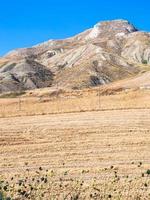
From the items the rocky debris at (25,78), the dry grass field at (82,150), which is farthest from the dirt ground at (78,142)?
the rocky debris at (25,78)

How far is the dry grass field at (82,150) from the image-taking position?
57.9 ft

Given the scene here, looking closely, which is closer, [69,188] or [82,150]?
[69,188]

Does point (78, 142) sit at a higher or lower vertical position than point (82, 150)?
higher

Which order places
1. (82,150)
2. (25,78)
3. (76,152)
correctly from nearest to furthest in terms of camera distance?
(76,152)
(82,150)
(25,78)

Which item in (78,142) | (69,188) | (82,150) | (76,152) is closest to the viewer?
(69,188)

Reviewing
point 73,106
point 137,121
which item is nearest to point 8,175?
point 137,121

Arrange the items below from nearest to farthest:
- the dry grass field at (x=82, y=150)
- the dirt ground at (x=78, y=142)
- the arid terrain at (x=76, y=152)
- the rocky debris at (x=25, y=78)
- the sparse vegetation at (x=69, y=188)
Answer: the sparse vegetation at (x=69, y=188), the arid terrain at (x=76, y=152), the dry grass field at (x=82, y=150), the dirt ground at (x=78, y=142), the rocky debris at (x=25, y=78)

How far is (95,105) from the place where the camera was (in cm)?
4956

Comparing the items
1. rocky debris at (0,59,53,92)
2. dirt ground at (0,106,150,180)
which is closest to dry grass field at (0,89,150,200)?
dirt ground at (0,106,150,180)

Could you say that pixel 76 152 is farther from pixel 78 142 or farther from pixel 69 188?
pixel 69 188

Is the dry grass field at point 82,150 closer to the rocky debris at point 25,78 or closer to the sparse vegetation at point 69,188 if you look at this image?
the sparse vegetation at point 69,188

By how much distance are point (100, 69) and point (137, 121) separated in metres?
148

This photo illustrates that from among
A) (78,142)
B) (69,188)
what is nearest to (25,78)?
(78,142)

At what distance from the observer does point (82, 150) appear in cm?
2561
